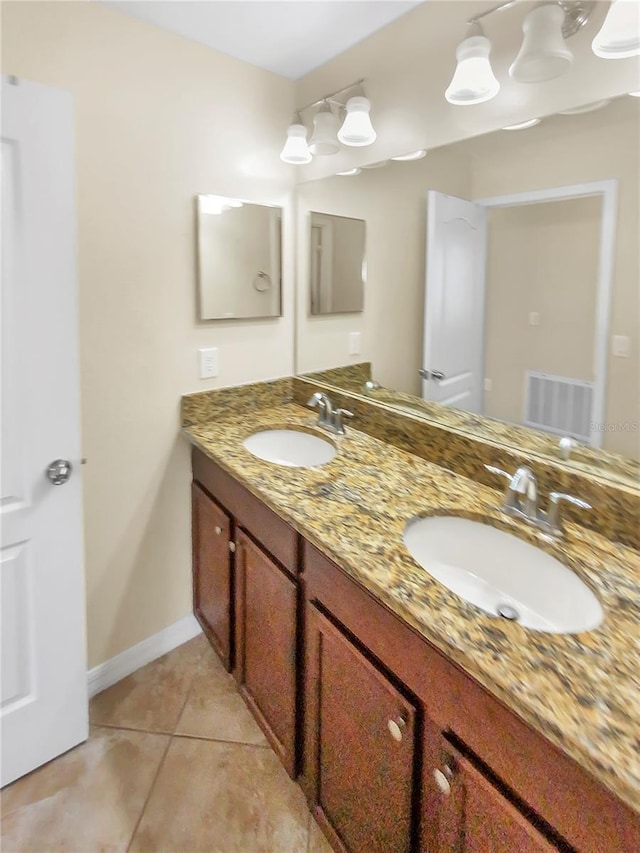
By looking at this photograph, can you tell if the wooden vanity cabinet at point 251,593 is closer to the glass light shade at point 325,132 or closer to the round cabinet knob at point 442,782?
the round cabinet knob at point 442,782

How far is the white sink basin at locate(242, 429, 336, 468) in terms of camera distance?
192 cm

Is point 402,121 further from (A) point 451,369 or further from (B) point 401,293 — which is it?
(A) point 451,369

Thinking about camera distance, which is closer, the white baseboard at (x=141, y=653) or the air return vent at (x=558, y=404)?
the air return vent at (x=558, y=404)

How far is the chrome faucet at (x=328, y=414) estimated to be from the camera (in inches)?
77.0

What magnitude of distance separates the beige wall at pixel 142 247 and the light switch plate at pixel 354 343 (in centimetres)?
39

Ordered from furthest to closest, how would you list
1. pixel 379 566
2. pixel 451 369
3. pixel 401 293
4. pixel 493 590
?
pixel 401 293, pixel 451 369, pixel 493 590, pixel 379 566

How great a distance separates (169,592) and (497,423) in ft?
4.74

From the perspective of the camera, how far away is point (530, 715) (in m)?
0.69

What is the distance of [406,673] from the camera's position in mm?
973

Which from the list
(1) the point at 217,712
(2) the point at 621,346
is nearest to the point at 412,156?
(2) the point at 621,346

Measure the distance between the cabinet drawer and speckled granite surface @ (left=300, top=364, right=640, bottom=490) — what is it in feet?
2.01

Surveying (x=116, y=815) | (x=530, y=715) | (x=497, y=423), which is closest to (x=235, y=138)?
(x=497, y=423)

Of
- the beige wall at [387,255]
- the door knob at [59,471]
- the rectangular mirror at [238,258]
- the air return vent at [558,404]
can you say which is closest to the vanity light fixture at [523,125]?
the beige wall at [387,255]

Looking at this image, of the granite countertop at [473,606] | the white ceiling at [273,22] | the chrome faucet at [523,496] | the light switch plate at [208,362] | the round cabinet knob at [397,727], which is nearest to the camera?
the granite countertop at [473,606]
